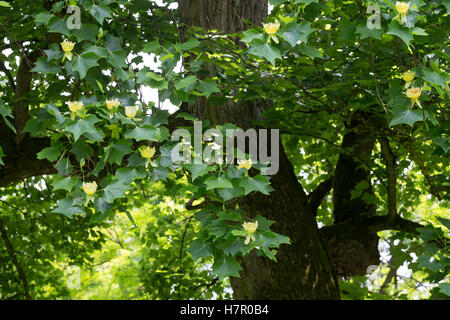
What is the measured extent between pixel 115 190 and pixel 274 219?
6.28ft

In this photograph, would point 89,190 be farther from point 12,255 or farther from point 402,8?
point 12,255

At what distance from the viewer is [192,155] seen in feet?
8.09

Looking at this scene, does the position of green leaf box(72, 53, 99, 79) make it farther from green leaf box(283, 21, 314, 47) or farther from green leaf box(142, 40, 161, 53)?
green leaf box(283, 21, 314, 47)

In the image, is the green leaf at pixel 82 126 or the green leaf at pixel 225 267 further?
the green leaf at pixel 225 267

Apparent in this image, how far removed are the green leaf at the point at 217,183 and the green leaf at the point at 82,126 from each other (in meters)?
0.50

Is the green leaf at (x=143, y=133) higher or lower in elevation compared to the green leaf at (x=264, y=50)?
lower

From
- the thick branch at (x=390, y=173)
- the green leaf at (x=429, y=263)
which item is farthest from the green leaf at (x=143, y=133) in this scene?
the thick branch at (x=390, y=173)

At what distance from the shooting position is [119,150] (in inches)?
92.0

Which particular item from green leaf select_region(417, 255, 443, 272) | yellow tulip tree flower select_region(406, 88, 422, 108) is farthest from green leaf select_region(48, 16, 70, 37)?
green leaf select_region(417, 255, 443, 272)

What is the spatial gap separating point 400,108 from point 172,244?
4207mm

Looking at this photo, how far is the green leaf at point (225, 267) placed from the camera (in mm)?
2287

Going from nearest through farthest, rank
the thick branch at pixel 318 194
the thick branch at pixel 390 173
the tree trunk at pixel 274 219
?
the tree trunk at pixel 274 219 < the thick branch at pixel 390 173 < the thick branch at pixel 318 194

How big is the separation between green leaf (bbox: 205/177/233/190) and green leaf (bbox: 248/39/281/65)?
0.51m

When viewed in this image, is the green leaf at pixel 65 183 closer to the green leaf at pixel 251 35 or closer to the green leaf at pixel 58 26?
the green leaf at pixel 58 26
